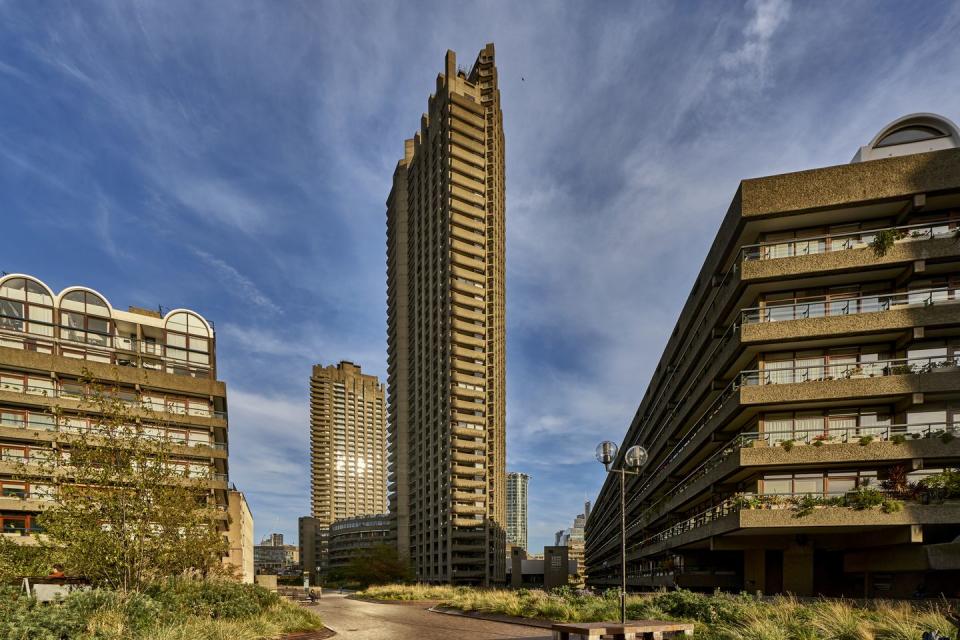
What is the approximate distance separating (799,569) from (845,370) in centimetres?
942

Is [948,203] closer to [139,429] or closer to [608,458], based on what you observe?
[608,458]

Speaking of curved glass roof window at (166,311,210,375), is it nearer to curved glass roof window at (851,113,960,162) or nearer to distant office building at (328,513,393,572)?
curved glass roof window at (851,113,960,162)

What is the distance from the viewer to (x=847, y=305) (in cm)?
2438

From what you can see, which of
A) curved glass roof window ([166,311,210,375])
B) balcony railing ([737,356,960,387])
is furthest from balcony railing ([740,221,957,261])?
curved glass roof window ([166,311,210,375])

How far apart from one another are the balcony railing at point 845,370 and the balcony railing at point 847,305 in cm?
225

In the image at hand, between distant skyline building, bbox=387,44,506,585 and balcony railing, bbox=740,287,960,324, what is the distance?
77375mm

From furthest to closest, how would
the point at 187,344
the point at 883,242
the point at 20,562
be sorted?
the point at 187,344 < the point at 883,242 < the point at 20,562

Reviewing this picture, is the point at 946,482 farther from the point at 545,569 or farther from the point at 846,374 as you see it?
the point at 545,569

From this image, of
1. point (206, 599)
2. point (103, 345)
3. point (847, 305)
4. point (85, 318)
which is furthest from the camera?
point (103, 345)

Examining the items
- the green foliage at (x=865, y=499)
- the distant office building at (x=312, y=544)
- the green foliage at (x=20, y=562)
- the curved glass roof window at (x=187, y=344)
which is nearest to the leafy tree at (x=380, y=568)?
the curved glass roof window at (x=187, y=344)

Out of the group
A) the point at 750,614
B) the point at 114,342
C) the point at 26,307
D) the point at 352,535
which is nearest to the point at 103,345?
the point at 114,342

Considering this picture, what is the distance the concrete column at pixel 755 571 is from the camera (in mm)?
28016

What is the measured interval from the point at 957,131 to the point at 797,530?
2145cm

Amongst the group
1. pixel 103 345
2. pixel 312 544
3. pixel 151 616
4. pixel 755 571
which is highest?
pixel 103 345
